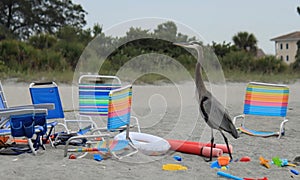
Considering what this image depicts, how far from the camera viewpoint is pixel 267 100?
7586 millimetres

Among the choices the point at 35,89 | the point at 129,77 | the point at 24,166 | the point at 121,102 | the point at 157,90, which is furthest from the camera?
the point at 157,90

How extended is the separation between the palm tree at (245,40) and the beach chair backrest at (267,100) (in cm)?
2022

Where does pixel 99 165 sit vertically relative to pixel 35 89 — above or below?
below

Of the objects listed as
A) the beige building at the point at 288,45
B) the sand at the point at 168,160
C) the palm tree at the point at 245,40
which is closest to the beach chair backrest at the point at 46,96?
the sand at the point at 168,160

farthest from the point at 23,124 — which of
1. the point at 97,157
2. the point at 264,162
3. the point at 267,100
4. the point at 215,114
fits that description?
the point at 267,100

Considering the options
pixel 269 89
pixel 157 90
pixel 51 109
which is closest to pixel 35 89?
pixel 51 109

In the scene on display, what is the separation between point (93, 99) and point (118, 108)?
1454mm

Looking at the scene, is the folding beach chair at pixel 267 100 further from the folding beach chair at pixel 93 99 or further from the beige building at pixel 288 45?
the beige building at pixel 288 45

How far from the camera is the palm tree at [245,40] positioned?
2735 centimetres

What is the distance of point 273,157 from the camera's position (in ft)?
18.6

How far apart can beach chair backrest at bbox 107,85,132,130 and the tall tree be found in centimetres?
2772

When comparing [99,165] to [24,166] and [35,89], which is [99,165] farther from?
[35,89]

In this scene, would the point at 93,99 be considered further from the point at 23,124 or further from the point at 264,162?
the point at 264,162

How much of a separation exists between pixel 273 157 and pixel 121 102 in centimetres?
210
